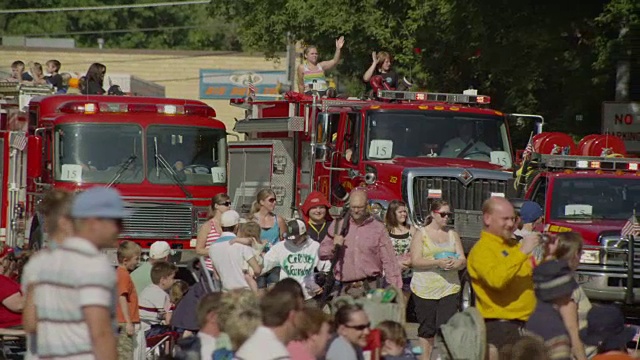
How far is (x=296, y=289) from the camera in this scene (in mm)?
8758

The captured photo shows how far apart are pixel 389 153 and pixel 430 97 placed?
4.78 ft

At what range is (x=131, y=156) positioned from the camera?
18.7 metres

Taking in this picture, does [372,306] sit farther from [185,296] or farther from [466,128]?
[466,128]

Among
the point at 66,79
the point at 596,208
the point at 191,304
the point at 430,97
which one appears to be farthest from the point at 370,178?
the point at 66,79

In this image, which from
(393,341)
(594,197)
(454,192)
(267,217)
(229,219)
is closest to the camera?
(393,341)

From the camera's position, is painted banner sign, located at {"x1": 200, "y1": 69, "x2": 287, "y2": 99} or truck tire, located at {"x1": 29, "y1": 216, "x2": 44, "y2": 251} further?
painted banner sign, located at {"x1": 200, "y1": 69, "x2": 287, "y2": 99}

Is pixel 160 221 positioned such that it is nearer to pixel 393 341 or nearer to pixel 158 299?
pixel 158 299

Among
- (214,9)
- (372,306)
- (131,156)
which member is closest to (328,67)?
(131,156)

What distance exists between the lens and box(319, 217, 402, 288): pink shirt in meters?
12.7

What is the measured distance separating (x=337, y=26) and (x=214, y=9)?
8403 mm

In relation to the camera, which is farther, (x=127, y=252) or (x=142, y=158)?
(x=142, y=158)

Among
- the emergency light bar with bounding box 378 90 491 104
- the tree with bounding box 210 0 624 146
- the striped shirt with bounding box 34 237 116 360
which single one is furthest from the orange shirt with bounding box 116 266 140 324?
the tree with bounding box 210 0 624 146

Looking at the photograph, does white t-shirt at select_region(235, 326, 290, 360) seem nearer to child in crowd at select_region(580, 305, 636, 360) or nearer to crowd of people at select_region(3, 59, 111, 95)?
child in crowd at select_region(580, 305, 636, 360)

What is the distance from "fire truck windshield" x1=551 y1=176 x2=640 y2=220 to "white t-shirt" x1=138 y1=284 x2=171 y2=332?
18.4 feet
